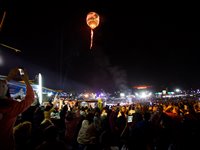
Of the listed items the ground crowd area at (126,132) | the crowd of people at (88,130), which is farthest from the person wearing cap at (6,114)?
the ground crowd area at (126,132)

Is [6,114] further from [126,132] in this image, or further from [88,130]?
[126,132]

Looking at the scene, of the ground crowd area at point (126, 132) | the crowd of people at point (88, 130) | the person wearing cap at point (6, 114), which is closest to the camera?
the person wearing cap at point (6, 114)

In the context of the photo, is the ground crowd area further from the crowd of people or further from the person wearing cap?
the person wearing cap

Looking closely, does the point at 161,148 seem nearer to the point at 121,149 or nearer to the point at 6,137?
the point at 121,149

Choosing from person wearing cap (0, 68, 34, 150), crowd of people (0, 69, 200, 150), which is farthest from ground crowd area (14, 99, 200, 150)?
person wearing cap (0, 68, 34, 150)

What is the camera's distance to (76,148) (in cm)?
853

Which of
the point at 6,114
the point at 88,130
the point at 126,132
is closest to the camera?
the point at 6,114

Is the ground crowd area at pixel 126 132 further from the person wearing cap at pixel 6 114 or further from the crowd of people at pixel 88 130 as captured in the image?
the person wearing cap at pixel 6 114

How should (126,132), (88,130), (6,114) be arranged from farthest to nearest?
(126,132)
(88,130)
(6,114)

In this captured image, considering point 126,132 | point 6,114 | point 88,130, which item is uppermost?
point 6,114

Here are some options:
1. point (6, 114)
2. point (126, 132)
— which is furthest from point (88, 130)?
point (6, 114)

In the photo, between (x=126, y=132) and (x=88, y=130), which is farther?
(x=126, y=132)

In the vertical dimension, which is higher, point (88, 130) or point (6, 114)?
point (6, 114)

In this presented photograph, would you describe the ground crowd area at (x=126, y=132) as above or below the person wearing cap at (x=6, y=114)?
below
